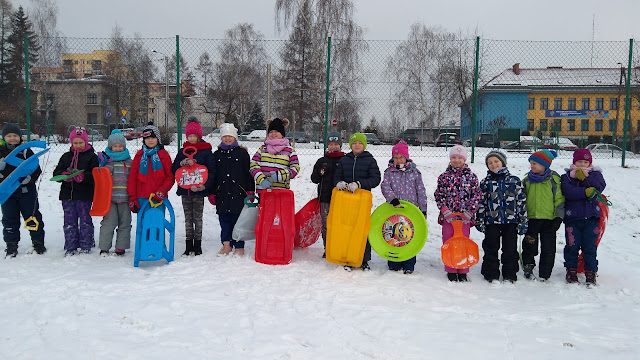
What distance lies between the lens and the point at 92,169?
17.8 ft

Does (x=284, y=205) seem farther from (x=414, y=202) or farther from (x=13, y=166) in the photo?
(x=13, y=166)

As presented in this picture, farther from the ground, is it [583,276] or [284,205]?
[284,205]

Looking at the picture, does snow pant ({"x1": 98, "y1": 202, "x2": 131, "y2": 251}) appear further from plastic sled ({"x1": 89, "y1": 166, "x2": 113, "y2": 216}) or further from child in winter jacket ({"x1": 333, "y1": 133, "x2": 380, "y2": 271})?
child in winter jacket ({"x1": 333, "y1": 133, "x2": 380, "y2": 271})

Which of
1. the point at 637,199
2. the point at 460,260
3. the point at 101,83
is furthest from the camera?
the point at 101,83

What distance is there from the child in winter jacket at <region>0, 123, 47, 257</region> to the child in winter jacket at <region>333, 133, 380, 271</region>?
367cm

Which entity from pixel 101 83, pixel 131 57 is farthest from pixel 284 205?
pixel 101 83

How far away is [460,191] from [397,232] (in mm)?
823

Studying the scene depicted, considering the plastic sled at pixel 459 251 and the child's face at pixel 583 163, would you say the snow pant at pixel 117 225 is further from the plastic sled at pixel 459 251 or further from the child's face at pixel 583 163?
the child's face at pixel 583 163

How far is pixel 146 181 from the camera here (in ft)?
17.5

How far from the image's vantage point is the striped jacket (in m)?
5.26

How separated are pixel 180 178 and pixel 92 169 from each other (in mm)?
1182

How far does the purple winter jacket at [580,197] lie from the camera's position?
473 cm

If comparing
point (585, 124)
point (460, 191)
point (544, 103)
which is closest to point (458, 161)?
point (460, 191)

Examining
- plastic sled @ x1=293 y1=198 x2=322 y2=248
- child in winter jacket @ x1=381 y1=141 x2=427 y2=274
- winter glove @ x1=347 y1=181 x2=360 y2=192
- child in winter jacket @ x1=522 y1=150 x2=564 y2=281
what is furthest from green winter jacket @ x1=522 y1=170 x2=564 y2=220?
plastic sled @ x1=293 y1=198 x2=322 y2=248
